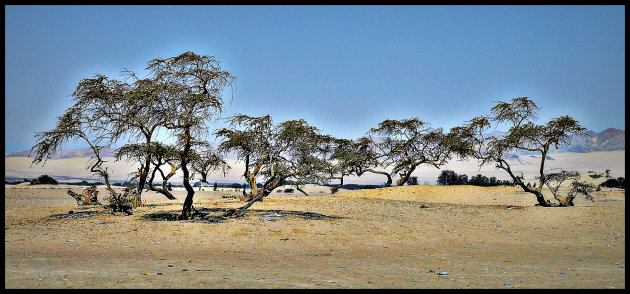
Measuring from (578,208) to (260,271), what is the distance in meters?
16.5

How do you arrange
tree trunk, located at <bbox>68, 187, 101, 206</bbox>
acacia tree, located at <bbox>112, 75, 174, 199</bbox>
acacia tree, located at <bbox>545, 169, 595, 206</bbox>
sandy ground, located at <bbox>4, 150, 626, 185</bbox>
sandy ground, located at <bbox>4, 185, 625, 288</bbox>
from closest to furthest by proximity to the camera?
sandy ground, located at <bbox>4, 185, 625, 288</bbox> → acacia tree, located at <bbox>112, 75, 174, 199</bbox> → tree trunk, located at <bbox>68, 187, 101, 206</bbox> → acacia tree, located at <bbox>545, 169, 595, 206</bbox> → sandy ground, located at <bbox>4, 150, 626, 185</bbox>

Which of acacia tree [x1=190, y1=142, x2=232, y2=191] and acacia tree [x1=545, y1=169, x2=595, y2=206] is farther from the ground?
acacia tree [x1=190, y1=142, x2=232, y2=191]

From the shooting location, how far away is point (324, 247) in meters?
12.8

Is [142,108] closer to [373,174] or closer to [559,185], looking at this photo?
[559,185]

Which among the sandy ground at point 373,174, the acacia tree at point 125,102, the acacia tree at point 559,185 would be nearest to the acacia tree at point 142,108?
the acacia tree at point 125,102

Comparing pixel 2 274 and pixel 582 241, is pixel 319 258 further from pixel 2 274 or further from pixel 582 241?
pixel 582 241

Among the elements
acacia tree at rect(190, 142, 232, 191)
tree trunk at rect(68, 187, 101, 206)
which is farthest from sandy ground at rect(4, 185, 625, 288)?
acacia tree at rect(190, 142, 232, 191)

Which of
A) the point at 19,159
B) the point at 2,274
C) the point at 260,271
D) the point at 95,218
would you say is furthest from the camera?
the point at 19,159

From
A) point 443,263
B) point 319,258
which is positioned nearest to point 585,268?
point 443,263

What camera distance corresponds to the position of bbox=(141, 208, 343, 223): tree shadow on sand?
54.6 ft

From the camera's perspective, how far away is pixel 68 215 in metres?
17.8

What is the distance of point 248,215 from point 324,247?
5.44m

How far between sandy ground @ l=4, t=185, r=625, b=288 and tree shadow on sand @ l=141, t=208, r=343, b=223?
63 mm

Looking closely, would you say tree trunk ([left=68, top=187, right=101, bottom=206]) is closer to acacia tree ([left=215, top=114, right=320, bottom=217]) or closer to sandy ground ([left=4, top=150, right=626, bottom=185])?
acacia tree ([left=215, top=114, right=320, bottom=217])
